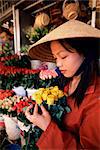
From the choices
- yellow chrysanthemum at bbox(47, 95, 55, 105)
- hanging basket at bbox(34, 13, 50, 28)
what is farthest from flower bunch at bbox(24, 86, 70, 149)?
hanging basket at bbox(34, 13, 50, 28)

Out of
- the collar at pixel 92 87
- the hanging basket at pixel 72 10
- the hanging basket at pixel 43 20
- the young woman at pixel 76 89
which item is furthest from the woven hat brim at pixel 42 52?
the hanging basket at pixel 43 20

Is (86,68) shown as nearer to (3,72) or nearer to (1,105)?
(1,105)

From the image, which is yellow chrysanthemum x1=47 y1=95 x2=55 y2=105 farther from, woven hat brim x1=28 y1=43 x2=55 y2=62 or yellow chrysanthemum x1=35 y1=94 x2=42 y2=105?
woven hat brim x1=28 y1=43 x2=55 y2=62

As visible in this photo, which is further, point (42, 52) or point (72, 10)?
point (72, 10)

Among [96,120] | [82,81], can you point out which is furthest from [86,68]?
[96,120]

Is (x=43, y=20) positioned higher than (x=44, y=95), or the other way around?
(x=43, y=20)

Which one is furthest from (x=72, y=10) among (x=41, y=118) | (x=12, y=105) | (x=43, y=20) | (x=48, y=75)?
(x=41, y=118)

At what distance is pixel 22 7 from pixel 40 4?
451 mm

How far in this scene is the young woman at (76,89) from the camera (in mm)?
919

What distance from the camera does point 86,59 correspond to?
98 cm

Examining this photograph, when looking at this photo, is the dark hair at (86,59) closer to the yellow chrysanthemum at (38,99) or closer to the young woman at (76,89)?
the young woman at (76,89)

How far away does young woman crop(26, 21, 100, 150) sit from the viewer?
919mm

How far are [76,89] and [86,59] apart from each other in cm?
14

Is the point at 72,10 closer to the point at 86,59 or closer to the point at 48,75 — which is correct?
the point at 48,75
